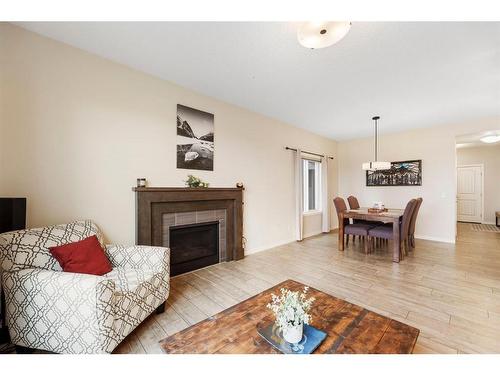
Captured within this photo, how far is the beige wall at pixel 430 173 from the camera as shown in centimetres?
447

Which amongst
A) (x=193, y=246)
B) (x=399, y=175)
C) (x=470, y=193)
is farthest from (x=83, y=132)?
(x=470, y=193)

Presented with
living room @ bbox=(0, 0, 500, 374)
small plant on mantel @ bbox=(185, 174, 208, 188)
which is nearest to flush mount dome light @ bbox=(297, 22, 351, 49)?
living room @ bbox=(0, 0, 500, 374)

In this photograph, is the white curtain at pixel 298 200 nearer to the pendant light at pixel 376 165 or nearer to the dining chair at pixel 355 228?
the dining chair at pixel 355 228

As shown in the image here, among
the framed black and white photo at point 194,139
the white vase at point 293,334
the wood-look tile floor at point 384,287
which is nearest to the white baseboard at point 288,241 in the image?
the wood-look tile floor at point 384,287

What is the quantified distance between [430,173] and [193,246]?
5.37m

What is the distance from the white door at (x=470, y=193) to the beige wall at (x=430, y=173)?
3482 mm

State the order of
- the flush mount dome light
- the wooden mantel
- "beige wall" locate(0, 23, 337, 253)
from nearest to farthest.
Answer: the flush mount dome light, "beige wall" locate(0, 23, 337, 253), the wooden mantel

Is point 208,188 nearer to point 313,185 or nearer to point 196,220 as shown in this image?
point 196,220

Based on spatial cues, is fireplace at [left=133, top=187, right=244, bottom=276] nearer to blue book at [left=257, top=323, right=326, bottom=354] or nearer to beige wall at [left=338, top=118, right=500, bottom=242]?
blue book at [left=257, top=323, right=326, bottom=354]

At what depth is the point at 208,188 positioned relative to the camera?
3.05 metres

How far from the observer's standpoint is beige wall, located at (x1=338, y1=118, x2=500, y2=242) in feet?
14.7

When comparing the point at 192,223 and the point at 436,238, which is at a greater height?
the point at 192,223

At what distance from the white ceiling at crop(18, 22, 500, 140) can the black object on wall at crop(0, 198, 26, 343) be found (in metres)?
1.57

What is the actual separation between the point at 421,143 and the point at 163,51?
5.62 m
